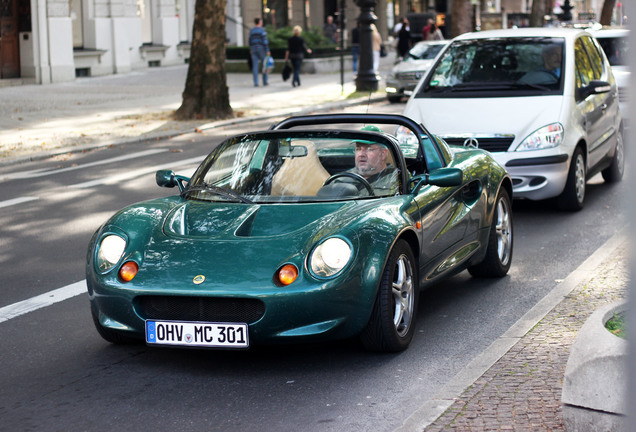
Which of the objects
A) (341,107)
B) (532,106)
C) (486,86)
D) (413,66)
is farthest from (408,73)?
(532,106)

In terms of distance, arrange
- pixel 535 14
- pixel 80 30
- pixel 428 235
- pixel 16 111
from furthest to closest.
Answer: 1. pixel 535 14
2. pixel 80 30
3. pixel 16 111
4. pixel 428 235

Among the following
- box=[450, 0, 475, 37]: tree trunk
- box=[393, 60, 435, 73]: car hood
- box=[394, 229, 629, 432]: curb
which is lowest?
box=[394, 229, 629, 432]: curb

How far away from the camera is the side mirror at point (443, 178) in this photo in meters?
6.11

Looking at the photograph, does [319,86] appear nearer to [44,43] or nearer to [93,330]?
[44,43]

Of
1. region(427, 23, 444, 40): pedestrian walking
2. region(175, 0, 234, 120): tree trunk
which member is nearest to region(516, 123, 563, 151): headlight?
region(175, 0, 234, 120): tree trunk

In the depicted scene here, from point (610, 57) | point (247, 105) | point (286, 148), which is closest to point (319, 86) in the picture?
point (247, 105)

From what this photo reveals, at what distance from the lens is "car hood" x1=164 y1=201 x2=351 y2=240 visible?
5461 millimetres

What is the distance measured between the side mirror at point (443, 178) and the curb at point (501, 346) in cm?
90

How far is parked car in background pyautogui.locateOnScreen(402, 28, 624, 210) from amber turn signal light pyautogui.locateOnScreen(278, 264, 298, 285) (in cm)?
506

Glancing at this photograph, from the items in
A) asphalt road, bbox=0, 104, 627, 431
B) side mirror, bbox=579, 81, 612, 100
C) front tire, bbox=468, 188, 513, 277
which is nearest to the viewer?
asphalt road, bbox=0, 104, 627, 431

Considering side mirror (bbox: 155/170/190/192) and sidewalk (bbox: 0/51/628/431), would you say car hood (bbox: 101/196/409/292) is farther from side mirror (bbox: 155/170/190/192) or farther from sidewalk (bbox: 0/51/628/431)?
sidewalk (bbox: 0/51/628/431)

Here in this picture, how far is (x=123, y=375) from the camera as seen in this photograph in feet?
17.6

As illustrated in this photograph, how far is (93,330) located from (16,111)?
17199 millimetres

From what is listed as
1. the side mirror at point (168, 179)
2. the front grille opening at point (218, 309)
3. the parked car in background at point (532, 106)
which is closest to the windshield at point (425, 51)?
the parked car in background at point (532, 106)
